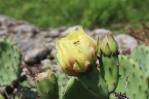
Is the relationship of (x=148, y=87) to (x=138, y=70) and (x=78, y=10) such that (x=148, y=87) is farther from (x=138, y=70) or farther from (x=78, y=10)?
(x=78, y=10)

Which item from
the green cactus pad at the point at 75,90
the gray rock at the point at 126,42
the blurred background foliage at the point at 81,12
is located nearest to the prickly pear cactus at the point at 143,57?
the green cactus pad at the point at 75,90

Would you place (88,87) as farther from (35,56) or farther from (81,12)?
(81,12)

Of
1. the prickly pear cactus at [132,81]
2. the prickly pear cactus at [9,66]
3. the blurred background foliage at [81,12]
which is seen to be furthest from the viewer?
the blurred background foliage at [81,12]

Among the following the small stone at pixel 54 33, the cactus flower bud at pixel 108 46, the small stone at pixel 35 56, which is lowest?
the small stone at pixel 35 56

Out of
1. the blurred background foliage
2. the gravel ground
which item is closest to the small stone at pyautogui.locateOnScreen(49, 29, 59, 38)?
the gravel ground

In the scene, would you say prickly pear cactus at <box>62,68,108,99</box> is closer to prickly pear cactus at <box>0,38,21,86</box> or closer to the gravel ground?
prickly pear cactus at <box>0,38,21,86</box>

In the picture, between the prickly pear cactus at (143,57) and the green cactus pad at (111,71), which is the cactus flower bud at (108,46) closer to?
the green cactus pad at (111,71)

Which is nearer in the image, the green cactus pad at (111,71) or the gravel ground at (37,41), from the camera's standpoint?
the green cactus pad at (111,71)
